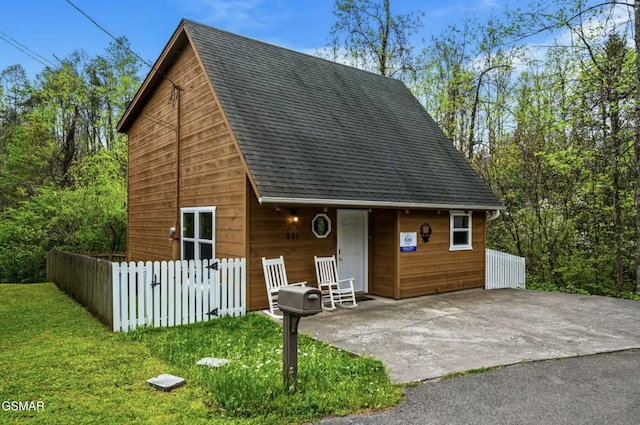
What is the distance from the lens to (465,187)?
11328 mm

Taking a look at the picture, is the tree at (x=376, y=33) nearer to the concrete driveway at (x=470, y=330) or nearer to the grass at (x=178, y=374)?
the concrete driveway at (x=470, y=330)

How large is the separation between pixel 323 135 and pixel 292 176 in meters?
2.07

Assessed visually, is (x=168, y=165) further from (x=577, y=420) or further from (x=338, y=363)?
(x=577, y=420)

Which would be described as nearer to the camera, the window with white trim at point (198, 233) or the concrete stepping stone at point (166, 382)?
the concrete stepping stone at point (166, 382)

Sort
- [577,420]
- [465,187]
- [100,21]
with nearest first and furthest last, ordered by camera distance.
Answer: [577,420], [100,21], [465,187]

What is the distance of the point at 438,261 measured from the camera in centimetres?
1035

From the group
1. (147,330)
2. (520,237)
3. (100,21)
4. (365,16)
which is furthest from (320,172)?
(365,16)

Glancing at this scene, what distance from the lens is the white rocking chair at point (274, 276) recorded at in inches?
305

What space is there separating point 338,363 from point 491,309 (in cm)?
489

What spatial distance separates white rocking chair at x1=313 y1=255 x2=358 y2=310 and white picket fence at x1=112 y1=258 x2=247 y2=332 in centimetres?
168

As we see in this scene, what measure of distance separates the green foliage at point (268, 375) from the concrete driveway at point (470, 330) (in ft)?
1.52

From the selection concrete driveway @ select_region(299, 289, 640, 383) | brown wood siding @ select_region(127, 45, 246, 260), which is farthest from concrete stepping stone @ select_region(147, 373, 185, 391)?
brown wood siding @ select_region(127, 45, 246, 260)

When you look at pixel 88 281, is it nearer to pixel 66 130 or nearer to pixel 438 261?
pixel 438 261

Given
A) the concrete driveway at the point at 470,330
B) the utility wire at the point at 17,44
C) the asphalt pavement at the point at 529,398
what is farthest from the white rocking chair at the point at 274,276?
the utility wire at the point at 17,44
